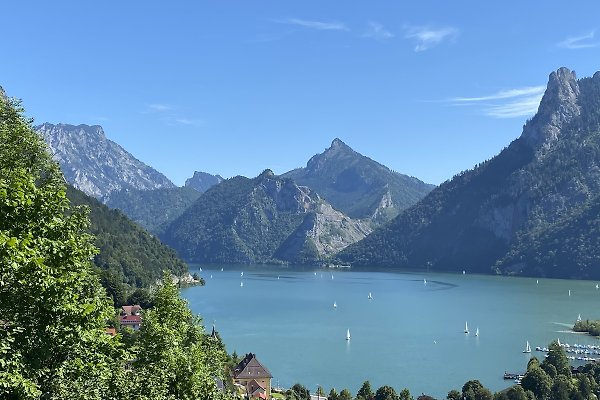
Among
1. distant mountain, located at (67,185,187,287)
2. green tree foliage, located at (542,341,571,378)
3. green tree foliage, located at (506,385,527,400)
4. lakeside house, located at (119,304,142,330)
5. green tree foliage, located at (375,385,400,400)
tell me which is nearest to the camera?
green tree foliage, located at (506,385,527,400)

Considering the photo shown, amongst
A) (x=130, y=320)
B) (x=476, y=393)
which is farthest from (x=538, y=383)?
(x=130, y=320)

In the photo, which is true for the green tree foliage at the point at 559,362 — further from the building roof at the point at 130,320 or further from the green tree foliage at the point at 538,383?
the building roof at the point at 130,320

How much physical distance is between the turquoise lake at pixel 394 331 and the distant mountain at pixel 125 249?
13.0 metres

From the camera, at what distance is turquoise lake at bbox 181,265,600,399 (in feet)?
235

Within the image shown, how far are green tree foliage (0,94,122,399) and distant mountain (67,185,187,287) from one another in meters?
113

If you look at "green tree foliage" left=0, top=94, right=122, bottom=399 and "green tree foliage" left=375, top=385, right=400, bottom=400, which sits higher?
"green tree foliage" left=0, top=94, right=122, bottom=399

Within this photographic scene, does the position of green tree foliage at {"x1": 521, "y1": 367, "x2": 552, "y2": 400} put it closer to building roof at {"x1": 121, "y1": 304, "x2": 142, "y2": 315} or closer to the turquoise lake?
the turquoise lake

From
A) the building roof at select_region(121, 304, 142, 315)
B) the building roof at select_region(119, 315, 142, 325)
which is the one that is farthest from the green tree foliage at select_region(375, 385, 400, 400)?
the building roof at select_region(121, 304, 142, 315)

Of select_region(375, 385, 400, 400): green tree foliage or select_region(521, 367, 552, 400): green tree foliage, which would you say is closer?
select_region(375, 385, 400, 400): green tree foliage

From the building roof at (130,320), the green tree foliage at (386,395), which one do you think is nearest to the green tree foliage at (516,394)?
the green tree foliage at (386,395)

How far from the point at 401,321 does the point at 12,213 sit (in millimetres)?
112607

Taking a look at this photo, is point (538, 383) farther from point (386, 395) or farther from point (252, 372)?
point (252, 372)

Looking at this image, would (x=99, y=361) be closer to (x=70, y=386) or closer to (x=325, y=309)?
(x=70, y=386)

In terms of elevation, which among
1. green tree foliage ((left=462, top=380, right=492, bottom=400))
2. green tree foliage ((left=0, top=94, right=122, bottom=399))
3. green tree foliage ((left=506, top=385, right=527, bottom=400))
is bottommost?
green tree foliage ((left=462, top=380, right=492, bottom=400))
